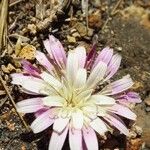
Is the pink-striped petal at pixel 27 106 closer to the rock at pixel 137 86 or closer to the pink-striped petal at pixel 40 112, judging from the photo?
the pink-striped petal at pixel 40 112

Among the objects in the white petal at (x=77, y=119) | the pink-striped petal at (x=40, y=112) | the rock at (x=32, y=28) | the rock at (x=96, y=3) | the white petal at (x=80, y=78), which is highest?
the rock at (x=96, y=3)

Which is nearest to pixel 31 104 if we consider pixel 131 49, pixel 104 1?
pixel 131 49

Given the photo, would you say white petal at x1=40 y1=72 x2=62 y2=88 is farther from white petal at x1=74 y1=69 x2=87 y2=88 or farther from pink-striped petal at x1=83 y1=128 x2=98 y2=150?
pink-striped petal at x1=83 y1=128 x2=98 y2=150

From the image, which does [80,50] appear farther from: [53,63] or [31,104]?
[31,104]

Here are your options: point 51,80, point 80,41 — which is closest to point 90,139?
point 51,80

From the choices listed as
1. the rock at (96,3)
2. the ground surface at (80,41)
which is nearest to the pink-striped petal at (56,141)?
the ground surface at (80,41)

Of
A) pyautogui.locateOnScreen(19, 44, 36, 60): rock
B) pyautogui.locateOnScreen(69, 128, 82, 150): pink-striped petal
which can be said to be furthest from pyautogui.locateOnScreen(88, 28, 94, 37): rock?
pyautogui.locateOnScreen(69, 128, 82, 150): pink-striped petal
